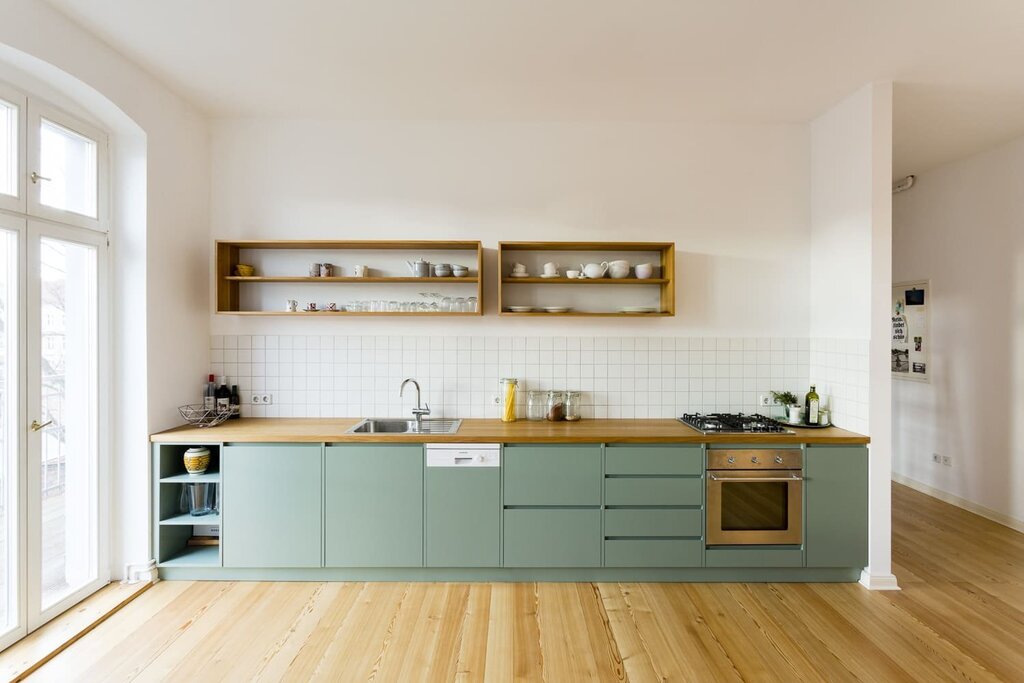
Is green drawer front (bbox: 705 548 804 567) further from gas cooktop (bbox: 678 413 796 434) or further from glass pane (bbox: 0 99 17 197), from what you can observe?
glass pane (bbox: 0 99 17 197)

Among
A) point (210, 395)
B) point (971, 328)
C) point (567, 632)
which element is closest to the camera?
point (567, 632)

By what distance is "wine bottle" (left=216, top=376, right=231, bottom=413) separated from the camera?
3.14 m

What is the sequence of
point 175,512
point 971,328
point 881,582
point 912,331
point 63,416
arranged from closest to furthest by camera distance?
point 63,416, point 881,582, point 175,512, point 971,328, point 912,331

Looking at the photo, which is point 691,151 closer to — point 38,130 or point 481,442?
point 481,442

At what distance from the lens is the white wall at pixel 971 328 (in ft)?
11.8

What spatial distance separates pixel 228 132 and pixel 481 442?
9.08ft

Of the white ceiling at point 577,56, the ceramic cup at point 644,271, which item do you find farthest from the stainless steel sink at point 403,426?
the white ceiling at point 577,56

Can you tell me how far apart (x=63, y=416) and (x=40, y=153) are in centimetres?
132

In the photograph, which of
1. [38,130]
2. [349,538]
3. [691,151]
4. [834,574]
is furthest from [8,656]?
[691,151]

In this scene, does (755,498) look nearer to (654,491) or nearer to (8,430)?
(654,491)

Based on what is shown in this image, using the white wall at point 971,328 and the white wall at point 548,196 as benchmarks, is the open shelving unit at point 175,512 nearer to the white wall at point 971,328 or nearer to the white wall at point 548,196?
the white wall at point 548,196

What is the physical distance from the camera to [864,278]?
9.34 feet

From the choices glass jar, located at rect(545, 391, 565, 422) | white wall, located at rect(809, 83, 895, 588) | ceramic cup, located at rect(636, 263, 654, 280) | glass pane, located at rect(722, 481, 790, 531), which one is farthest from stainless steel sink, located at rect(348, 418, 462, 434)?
white wall, located at rect(809, 83, 895, 588)

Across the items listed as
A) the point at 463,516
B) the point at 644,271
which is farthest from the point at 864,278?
the point at 463,516
